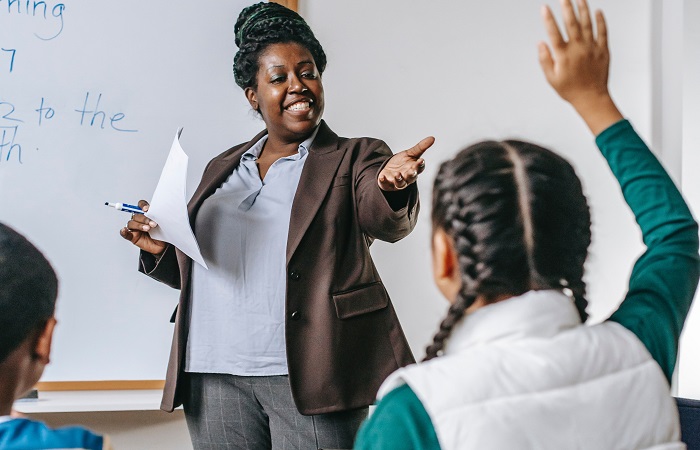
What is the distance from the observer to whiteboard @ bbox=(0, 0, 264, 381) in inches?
90.9

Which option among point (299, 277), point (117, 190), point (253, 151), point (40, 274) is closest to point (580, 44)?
point (40, 274)

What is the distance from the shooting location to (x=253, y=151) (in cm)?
190

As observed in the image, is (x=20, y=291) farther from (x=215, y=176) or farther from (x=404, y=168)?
(x=215, y=176)

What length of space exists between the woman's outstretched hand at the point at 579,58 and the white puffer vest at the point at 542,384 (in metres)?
0.22

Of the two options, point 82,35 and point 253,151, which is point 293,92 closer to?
point 253,151

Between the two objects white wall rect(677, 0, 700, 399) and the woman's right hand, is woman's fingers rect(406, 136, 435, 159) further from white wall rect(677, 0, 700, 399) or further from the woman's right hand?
white wall rect(677, 0, 700, 399)

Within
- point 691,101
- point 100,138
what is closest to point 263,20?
point 100,138

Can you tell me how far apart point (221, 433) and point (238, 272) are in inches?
13.5

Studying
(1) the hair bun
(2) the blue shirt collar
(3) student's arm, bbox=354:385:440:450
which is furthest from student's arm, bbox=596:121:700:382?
(1) the hair bun

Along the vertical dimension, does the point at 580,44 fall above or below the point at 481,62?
below

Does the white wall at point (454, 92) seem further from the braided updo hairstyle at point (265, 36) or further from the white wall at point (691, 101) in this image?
the braided updo hairstyle at point (265, 36)

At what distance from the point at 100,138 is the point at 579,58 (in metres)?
1.77

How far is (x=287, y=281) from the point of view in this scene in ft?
5.53

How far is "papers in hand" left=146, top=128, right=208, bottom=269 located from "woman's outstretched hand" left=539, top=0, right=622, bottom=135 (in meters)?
1.00
